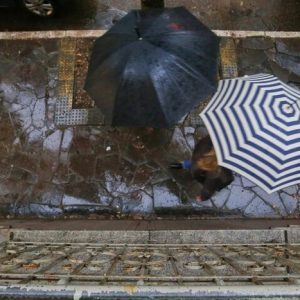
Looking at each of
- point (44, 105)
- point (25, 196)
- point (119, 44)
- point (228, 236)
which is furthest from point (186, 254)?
point (44, 105)

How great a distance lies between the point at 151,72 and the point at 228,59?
285 cm

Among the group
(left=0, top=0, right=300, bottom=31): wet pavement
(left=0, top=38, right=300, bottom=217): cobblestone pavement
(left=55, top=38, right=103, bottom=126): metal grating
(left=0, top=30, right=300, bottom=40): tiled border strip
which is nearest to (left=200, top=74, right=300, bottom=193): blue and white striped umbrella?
(left=0, top=38, right=300, bottom=217): cobblestone pavement

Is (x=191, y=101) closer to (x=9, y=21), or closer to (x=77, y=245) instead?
(x=77, y=245)

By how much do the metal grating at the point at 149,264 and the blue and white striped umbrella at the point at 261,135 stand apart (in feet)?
3.03

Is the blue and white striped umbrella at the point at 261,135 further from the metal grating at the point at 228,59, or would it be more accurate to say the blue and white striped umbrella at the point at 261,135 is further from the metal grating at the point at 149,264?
the metal grating at the point at 228,59

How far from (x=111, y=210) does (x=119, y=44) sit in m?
2.75

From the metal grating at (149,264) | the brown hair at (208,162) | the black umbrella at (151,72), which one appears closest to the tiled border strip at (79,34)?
the black umbrella at (151,72)

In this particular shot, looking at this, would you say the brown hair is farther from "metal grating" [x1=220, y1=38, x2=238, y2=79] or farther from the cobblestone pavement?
"metal grating" [x1=220, y1=38, x2=238, y2=79]

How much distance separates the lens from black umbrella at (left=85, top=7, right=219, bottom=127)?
233 inches

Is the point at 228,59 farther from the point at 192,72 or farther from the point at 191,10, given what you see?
the point at 192,72

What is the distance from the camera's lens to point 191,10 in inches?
343

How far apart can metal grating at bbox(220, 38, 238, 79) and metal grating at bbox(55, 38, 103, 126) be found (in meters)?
2.36

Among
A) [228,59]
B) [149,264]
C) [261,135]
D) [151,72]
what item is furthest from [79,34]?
[149,264]

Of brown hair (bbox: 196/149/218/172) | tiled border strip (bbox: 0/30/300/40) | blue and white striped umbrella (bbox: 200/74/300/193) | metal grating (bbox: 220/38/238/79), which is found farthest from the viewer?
tiled border strip (bbox: 0/30/300/40)
